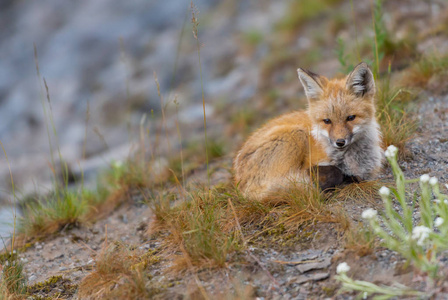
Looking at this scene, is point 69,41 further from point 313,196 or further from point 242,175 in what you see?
point 313,196

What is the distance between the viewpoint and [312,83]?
12.7 ft

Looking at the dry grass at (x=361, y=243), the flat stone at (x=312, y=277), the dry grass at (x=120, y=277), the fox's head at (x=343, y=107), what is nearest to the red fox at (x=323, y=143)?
the fox's head at (x=343, y=107)

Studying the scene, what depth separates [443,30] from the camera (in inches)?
266

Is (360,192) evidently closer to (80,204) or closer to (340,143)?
(340,143)

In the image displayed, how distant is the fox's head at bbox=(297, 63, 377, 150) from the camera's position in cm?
362

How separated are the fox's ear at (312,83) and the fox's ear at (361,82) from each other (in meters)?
0.25


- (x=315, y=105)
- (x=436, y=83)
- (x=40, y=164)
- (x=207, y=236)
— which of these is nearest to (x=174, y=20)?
(x=40, y=164)

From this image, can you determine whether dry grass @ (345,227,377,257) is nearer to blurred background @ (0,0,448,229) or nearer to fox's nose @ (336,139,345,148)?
fox's nose @ (336,139,345,148)

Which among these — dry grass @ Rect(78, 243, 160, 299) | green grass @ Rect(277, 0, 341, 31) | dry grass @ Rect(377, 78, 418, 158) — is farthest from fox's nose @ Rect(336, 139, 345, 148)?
green grass @ Rect(277, 0, 341, 31)

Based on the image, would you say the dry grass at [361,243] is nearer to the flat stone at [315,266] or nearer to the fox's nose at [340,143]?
the flat stone at [315,266]

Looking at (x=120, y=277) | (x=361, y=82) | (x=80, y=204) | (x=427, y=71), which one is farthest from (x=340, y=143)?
(x=80, y=204)

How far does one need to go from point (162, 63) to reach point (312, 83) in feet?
23.7

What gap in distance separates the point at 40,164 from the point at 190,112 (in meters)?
3.27

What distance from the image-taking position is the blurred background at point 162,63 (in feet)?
24.5
